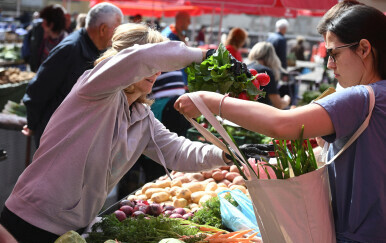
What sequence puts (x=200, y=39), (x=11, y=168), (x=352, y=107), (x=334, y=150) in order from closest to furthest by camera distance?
(x=352, y=107), (x=334, y=150), (x=11, y=168), (x=200, y=39)

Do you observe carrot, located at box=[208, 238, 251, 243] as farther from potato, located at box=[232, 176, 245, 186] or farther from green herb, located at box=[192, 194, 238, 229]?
potato, located at box=[232, 176, 245, 186]

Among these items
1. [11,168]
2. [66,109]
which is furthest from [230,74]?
[11,168]

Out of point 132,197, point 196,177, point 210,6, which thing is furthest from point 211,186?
point 210,6

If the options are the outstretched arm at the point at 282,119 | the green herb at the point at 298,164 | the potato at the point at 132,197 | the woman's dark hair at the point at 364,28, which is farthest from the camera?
the potato at the point at 132,197

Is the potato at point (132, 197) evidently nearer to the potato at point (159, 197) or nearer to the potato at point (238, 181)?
the potato at point (159, 197)

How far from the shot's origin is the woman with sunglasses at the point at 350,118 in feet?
5.51

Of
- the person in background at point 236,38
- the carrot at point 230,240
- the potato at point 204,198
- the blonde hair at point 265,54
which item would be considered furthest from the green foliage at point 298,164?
the person in background at point 236,38

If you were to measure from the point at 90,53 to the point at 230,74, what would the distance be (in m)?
2.48

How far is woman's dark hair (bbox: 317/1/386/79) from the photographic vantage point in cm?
179

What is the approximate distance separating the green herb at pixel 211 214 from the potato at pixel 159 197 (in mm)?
502

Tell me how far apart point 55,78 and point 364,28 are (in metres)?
2.89

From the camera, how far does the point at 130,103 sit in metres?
2.51

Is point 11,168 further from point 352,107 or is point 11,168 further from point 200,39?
point 200,39

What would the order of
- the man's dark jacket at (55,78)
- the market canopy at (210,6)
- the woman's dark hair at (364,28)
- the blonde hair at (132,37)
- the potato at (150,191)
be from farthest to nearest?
the market canopy at (210,6) → the man's dark jacket at (55,78) → the potato at (150,191) → the blonde hair at (132,37) → the woman's dark hair at (364,28)
